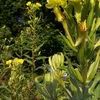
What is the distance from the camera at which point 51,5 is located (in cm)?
227

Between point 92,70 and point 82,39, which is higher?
point 82,39

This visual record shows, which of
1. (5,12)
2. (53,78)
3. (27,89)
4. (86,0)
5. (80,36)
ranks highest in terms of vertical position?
(86,0)

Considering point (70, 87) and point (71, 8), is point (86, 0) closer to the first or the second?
point (71, 8)

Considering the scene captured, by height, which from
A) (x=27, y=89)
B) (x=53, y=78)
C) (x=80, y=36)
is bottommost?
(x=27, y=89)

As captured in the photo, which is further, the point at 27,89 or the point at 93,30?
the point at 27,89

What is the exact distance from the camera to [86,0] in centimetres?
219

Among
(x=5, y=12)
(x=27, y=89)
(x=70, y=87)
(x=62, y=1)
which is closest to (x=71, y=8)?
(x=62, y=1)

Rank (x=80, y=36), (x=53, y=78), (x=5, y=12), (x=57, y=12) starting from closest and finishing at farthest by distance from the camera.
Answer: (x=80, y=36)
(x=57, y=12)
(x=53, y=78)
(x=5, y=12)

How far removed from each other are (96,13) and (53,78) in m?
0.49

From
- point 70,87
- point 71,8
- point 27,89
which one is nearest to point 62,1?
point 71,8

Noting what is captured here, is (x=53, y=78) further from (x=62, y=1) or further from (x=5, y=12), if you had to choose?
(x=5, y=12)

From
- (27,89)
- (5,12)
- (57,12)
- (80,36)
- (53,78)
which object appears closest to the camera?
(80,36)

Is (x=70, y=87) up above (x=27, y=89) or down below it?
above

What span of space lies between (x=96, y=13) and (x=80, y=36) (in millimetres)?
162
